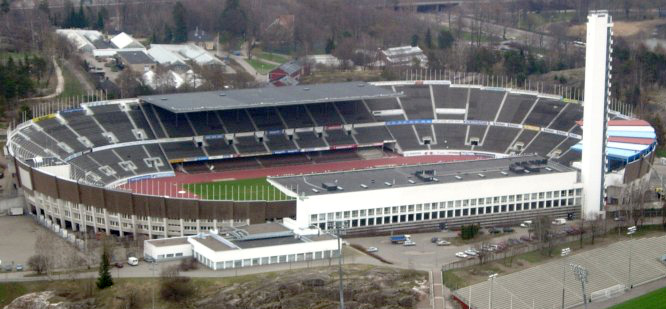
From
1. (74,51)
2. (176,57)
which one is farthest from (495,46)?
(74,51)

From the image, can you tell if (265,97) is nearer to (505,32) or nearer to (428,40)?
(428,40)

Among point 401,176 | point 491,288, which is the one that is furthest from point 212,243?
point 401,176

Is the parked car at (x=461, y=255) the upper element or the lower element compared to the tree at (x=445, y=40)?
lower

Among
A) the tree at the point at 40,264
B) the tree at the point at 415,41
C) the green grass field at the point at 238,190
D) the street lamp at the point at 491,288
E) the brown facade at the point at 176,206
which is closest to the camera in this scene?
the street lamp at the point at 491,288

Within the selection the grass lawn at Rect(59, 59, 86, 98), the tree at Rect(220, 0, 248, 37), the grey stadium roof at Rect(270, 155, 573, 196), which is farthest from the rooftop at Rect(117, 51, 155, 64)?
the grey stadium roof at Rect(270, 155, 573, 196)

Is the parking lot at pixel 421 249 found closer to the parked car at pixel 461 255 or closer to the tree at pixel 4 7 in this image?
the parked car at pixel 461 255

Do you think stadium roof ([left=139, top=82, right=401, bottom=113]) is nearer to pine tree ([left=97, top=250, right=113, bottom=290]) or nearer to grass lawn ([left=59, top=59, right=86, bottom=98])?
grass lawn ([left=59, top=59, right=86, bottom=98])

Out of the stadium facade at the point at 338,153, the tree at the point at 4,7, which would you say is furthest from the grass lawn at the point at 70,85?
the tree at the point at 4,7
